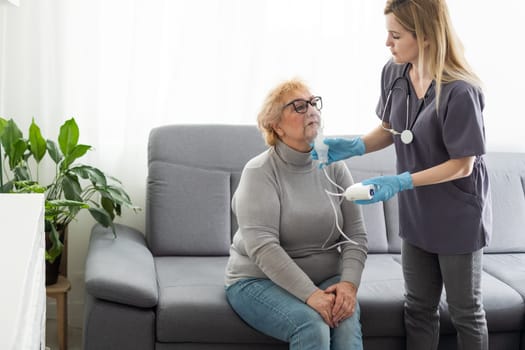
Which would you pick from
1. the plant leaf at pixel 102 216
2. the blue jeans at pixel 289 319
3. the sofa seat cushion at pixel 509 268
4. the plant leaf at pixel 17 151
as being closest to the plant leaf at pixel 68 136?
the plant leaf at pixel 17 151

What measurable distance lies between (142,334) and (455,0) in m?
2.11

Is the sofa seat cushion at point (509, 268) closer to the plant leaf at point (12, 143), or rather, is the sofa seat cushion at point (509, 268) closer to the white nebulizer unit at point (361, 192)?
the white nebulizer unit at point (361, 192)

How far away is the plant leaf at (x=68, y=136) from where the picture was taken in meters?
Answer: 2.96

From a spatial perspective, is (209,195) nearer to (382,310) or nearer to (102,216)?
(102,216)

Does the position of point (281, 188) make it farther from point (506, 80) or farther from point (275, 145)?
point (506, 80)

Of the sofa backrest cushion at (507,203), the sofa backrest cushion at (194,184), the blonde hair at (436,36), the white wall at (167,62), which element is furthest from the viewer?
the sofa backrest cushion at (507,203)

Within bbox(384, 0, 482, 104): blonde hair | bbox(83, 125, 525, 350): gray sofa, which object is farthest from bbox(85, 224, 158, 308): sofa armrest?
bbox(384, 0, 482, 104): blonde hair

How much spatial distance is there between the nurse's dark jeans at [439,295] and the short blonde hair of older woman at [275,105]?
56 cm

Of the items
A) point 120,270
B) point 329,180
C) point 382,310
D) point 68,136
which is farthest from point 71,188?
point 382,310

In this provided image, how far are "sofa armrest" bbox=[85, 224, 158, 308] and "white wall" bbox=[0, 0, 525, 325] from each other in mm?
483

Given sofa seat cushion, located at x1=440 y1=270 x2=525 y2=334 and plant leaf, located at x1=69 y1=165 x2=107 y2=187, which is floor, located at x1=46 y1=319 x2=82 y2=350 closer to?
plant leaf, located at x1=69 y1=165 x2=107 y2=187

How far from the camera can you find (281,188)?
2.49 m

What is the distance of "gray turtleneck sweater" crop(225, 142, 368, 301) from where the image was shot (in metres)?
2.40

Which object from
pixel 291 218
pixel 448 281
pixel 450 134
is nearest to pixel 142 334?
pixel 291 218
